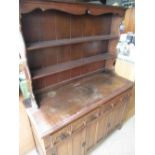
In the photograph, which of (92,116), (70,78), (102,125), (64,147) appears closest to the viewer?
(64,147)

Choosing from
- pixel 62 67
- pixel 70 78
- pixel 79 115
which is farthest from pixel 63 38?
pixel 79 115

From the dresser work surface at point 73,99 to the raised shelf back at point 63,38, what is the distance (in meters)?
0.15

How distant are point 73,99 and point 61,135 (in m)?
0.39

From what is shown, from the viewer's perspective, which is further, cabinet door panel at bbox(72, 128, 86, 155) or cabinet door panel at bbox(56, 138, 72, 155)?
cabinet door panel at bbox(72, 128, 86, 155)

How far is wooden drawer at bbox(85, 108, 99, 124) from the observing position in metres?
1.31

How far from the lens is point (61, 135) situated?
3.74 feet

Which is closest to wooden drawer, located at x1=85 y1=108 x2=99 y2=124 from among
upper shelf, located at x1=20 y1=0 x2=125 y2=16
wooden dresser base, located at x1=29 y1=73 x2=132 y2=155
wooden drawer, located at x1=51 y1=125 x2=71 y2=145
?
wooden dresser base, located at x1=29 y1=73 x2=132 y2=155

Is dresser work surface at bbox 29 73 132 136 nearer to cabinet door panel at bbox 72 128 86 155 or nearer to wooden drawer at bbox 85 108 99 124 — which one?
wooden drawer at bbox 85 108 99 124

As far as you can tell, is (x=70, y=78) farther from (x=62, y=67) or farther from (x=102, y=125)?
(x=102, y=125)

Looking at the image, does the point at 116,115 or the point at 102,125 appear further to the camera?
the point at 116,115

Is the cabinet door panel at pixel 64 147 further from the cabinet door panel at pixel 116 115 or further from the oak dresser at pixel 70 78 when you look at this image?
the cabinet door panel at pixel 116 115

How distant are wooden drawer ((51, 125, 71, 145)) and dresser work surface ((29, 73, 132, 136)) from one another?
0.06 metres

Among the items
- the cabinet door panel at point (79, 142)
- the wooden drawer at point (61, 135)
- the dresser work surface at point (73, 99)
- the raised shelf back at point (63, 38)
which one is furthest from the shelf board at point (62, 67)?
the cabinet door panel at point (79, 142)
